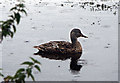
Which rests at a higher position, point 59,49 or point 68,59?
point 59,49

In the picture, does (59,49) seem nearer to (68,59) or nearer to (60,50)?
(60,50)

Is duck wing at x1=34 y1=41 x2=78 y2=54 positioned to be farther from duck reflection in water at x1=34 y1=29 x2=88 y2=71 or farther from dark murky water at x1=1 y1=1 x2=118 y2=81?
dark murky water at x1=1 y1=1 x2=118 y2=81

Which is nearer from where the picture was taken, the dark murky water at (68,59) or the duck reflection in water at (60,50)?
the dark murky water at (68,59)

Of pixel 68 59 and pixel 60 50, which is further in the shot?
pixel 60 50

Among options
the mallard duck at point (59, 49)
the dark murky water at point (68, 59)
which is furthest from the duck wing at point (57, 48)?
the dark murky water at point (68, 59)

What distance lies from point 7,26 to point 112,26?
1754 cm

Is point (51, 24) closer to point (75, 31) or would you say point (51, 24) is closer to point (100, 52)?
point (75, 31)

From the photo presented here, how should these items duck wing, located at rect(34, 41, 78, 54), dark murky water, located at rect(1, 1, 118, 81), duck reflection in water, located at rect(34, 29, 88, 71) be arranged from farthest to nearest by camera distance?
duck wing, located at rect(34, 41, 78, 54)
duck reflection in water, located at rect(34, 29, 88, 71)
dark murky water, located at rect(1, 1, 118, 81)

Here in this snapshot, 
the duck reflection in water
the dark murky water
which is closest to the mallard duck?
the duck reflection in water

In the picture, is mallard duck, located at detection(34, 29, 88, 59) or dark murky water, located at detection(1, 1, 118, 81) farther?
mallard duck, located at detection(34, 29, 88, 59)

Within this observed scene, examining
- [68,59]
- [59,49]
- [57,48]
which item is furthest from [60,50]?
[68,59]

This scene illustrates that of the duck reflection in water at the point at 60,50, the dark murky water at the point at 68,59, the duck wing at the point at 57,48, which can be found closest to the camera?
the dark murky water at the point at 68,59

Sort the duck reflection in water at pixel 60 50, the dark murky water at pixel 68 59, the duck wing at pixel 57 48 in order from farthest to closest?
1. the duck wing at pixel 57 48
2. the duck reflection in water at pixel 60 50
3. the dark murky water at pixel 68 59

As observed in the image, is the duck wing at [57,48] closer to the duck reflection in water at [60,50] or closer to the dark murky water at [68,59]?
the duck reflection in water at [60,50]
